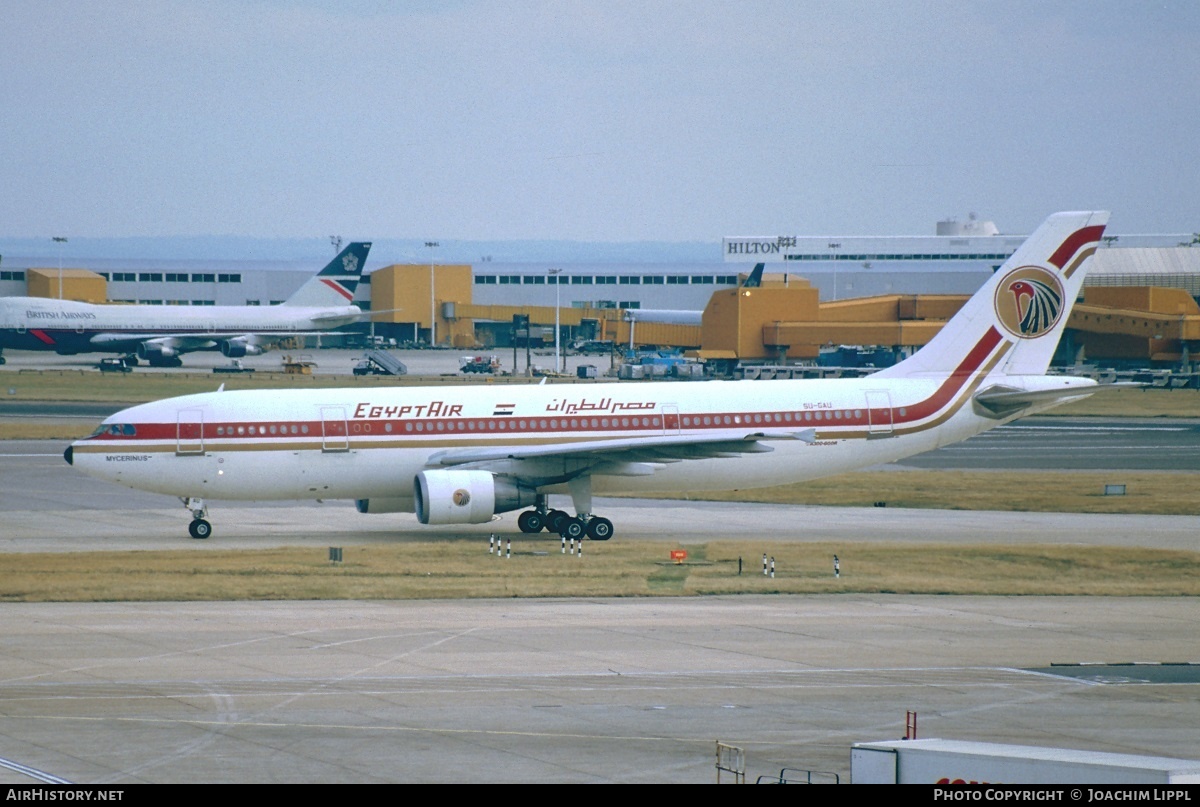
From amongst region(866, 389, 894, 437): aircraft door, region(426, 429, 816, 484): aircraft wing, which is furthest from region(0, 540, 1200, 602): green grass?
region(866, 389, 894, 437): aircraft door

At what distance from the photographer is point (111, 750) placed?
2034 centimetres

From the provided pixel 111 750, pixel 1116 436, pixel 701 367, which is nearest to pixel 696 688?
pixel 111 750

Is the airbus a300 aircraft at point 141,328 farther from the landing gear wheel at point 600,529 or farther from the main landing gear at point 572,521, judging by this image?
the landing gear wheel at point 600,529

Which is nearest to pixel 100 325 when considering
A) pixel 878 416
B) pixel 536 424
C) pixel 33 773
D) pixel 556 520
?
pixel 536 424

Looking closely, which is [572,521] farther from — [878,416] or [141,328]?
[141,328]

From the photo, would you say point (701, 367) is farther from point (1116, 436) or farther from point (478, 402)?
point (478, 402)

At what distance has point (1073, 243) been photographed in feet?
155

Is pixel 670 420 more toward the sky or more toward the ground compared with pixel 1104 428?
more toward the sky

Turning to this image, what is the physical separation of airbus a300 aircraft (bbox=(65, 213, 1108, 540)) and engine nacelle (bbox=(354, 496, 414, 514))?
56 mm

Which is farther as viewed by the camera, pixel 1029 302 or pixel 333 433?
pixel 1029 302

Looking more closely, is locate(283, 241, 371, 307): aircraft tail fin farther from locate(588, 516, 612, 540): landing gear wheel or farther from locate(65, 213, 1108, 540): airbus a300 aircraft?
locate(588, 516, 612, 540): landing gear wheel

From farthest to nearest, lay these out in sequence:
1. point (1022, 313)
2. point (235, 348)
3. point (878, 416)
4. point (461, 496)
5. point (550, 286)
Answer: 1. point (550, 286)
2. point (235, 348)
3. point (1022, 313)
4. point (878, 416)
5. point (461, 496)

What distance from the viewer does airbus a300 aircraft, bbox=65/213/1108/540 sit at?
42.3 meters

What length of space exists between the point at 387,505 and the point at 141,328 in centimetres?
9036
